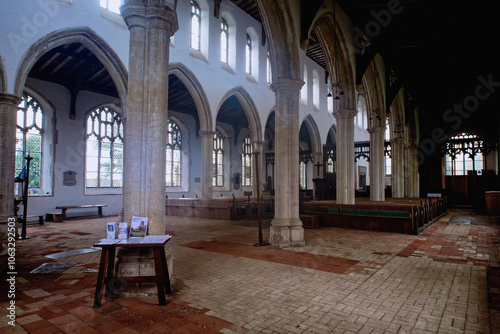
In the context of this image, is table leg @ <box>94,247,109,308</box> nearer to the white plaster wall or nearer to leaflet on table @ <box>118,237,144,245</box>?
leaflet on table @ <box>118,237,144,245</box>

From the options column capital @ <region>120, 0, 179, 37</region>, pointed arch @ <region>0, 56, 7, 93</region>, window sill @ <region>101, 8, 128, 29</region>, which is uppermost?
window sill @ <region>101, 8, 128, 29</region>

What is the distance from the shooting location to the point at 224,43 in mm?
15836

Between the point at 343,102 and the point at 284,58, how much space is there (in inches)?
166

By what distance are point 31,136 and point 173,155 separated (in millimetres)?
7106

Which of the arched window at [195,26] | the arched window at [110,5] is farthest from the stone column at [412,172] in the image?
the arched window at [110,5]

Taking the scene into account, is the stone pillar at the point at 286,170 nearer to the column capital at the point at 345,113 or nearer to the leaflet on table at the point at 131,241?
the leaflet on table at the point at 131,241

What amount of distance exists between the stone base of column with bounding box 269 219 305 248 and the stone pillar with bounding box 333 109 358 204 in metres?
4.12

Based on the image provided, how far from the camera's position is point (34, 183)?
1283 centimetres

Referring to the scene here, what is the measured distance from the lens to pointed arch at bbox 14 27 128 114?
29.3 feet

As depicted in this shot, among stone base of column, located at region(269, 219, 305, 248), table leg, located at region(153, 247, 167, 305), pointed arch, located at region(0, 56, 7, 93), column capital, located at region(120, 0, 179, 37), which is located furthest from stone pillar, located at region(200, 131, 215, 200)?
table leg, located at region(153, 247, 167, 305)

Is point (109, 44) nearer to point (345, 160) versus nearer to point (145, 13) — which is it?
point (145, 13)

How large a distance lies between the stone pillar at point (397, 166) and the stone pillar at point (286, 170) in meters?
11.9

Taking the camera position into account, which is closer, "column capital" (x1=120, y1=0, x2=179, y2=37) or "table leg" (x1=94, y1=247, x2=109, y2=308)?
"table leg" (x1=94, y1=247, x2=109, y2=308)

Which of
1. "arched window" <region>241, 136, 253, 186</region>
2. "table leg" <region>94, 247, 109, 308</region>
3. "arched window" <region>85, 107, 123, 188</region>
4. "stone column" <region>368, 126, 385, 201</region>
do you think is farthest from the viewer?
"arched window" <region>241, 136, 253, 186</region>
